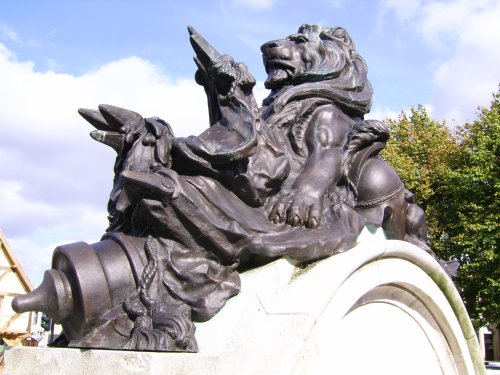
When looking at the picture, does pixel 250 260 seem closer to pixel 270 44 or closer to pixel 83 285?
pixel 83 285

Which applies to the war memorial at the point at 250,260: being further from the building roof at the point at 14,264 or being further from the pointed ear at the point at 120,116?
the building roof at the point at 14,264

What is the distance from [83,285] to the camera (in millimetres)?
3627

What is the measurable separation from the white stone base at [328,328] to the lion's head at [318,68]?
1.20 metres

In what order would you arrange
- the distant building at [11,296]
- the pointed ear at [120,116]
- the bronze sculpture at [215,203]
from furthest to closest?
the distant building at [11,296], the pointed ear at [120,116], the bronze sculpture at [215,203]

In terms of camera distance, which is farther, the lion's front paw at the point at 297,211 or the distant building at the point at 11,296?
the distant building at the point at 11,296

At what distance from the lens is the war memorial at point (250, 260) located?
354 cm

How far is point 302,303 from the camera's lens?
141 inches

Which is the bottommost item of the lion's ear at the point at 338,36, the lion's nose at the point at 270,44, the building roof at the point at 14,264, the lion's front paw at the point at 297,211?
the lion's front paw at the point at 297,211

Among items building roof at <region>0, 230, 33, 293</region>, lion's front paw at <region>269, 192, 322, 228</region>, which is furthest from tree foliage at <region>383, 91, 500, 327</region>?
lion's front paw at <region>269, 192, 322, 228</region>

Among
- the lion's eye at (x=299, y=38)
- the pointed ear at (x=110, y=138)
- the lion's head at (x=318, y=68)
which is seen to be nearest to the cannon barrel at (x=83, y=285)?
the pointed ear at (x=110, y=138)

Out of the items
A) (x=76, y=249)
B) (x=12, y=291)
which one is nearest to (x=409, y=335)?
(x=76, y=249)

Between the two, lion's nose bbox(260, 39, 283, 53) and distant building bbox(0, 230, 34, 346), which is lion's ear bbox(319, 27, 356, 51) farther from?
distant building bbox(0, 230, 34, 346)

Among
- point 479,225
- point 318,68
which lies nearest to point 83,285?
point 318,68

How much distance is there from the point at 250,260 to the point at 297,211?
1.59 feet
